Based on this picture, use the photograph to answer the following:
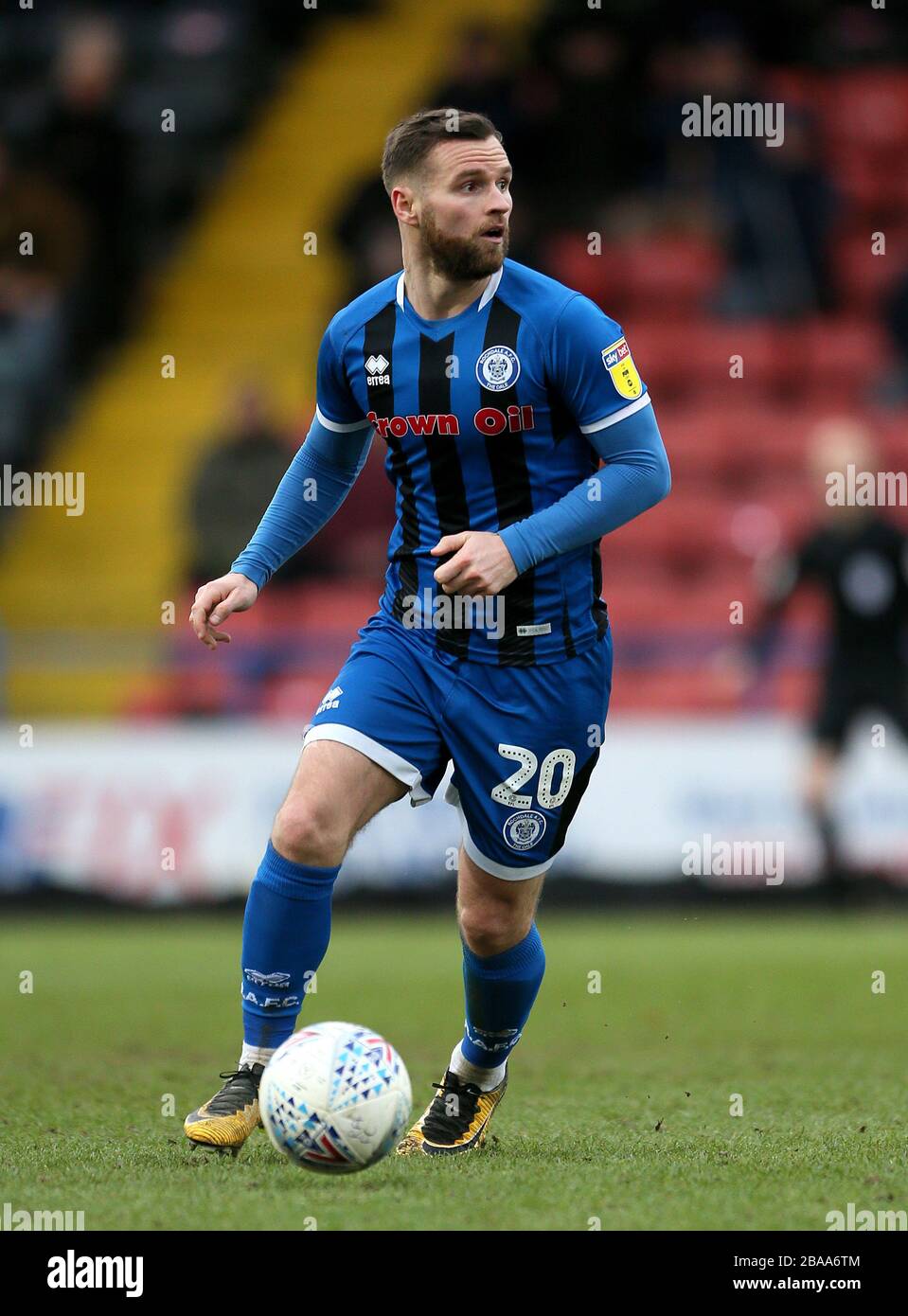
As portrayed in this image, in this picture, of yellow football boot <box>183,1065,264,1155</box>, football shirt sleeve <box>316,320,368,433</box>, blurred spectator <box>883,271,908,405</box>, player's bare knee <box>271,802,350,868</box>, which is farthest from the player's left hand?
blurred spectator <box>883,271,908,405</box>

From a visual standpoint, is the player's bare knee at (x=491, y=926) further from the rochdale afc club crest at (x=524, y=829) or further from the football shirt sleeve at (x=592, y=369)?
the football shirt sleeve at (x=592, y=369)

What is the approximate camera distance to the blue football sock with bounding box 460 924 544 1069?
16.6 ft

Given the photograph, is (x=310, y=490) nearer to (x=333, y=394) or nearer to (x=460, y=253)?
(x=333, y=394)

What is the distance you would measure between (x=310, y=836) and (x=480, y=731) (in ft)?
1.61

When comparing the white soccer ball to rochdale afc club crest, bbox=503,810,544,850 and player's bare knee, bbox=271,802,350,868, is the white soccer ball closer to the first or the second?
player's bare knee, bbox=271,802,350,868

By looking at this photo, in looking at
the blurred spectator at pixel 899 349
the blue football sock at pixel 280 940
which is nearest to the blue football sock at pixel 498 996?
the blue football sock at pixel 280 940

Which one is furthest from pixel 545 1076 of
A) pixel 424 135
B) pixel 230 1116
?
pixel 424 135

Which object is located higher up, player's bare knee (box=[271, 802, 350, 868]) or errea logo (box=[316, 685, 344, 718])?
errea logo (box=[316, 685, 344, 718])

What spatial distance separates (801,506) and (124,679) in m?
5.37

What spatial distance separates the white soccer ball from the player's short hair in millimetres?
2013

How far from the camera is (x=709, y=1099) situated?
5668 millimetres

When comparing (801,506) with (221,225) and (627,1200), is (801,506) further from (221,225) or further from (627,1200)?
(627,1200)

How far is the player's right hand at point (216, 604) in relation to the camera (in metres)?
4.88

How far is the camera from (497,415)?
474cm
